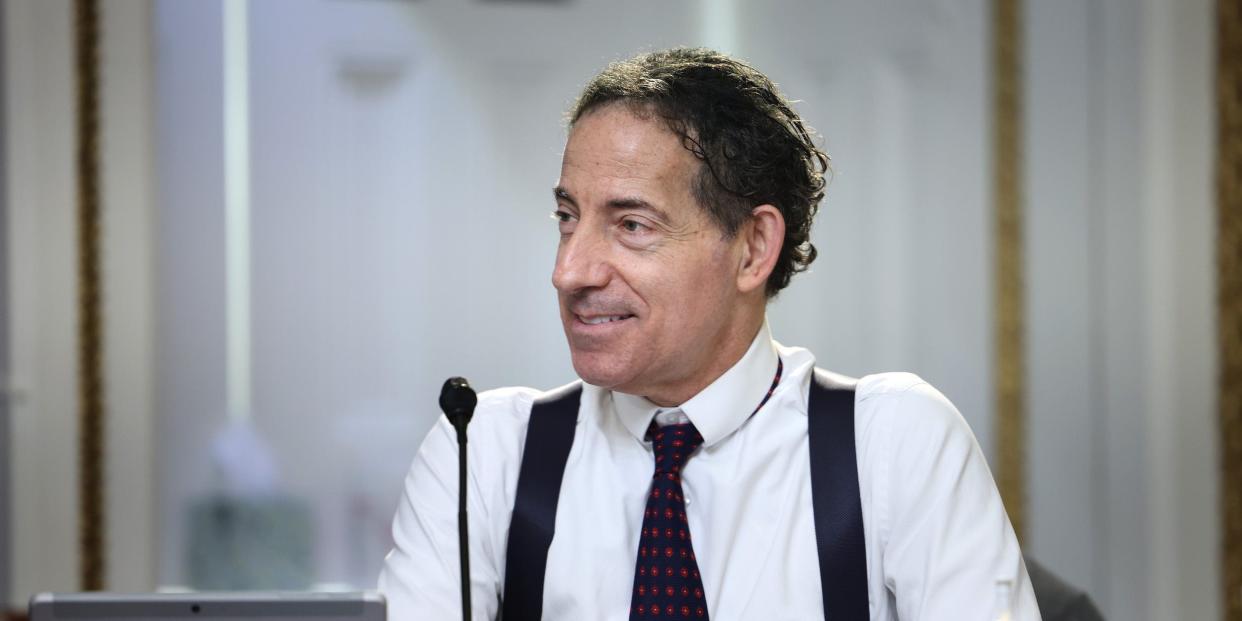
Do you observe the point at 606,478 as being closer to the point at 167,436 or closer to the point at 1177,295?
the point at 167,436

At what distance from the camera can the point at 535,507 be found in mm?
1460

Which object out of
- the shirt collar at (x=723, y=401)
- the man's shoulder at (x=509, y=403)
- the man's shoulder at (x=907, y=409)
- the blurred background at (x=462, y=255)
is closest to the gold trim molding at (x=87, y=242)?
the blurred background at (x=462, y=255)

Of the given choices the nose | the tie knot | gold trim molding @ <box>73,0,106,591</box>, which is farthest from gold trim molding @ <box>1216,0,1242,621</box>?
gold trim molding @ <box>73,0,106,591</box>

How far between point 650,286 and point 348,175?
1.59m

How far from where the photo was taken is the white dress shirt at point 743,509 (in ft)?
4.47

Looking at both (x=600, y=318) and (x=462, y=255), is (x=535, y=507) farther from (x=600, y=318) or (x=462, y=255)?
(x=462, y=255)

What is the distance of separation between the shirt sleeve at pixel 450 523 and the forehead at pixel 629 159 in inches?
12.1

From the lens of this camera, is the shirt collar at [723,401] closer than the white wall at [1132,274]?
Yes

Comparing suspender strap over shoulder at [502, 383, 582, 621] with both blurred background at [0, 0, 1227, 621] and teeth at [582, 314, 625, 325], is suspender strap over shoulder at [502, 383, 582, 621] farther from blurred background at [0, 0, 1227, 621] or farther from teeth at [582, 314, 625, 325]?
blurred background at [0, 0, 1227, 621]

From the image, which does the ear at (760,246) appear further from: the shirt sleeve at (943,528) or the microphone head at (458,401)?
the microphone head at (458,401)

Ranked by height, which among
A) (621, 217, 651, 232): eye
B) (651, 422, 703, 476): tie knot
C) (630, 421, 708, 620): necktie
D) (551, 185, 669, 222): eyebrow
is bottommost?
(630, 421, 708, 620): necktie

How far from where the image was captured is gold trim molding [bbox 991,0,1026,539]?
2.92 m

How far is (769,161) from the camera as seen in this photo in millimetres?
1479

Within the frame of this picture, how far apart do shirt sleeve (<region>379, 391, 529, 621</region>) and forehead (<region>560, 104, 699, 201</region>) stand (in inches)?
12.1
